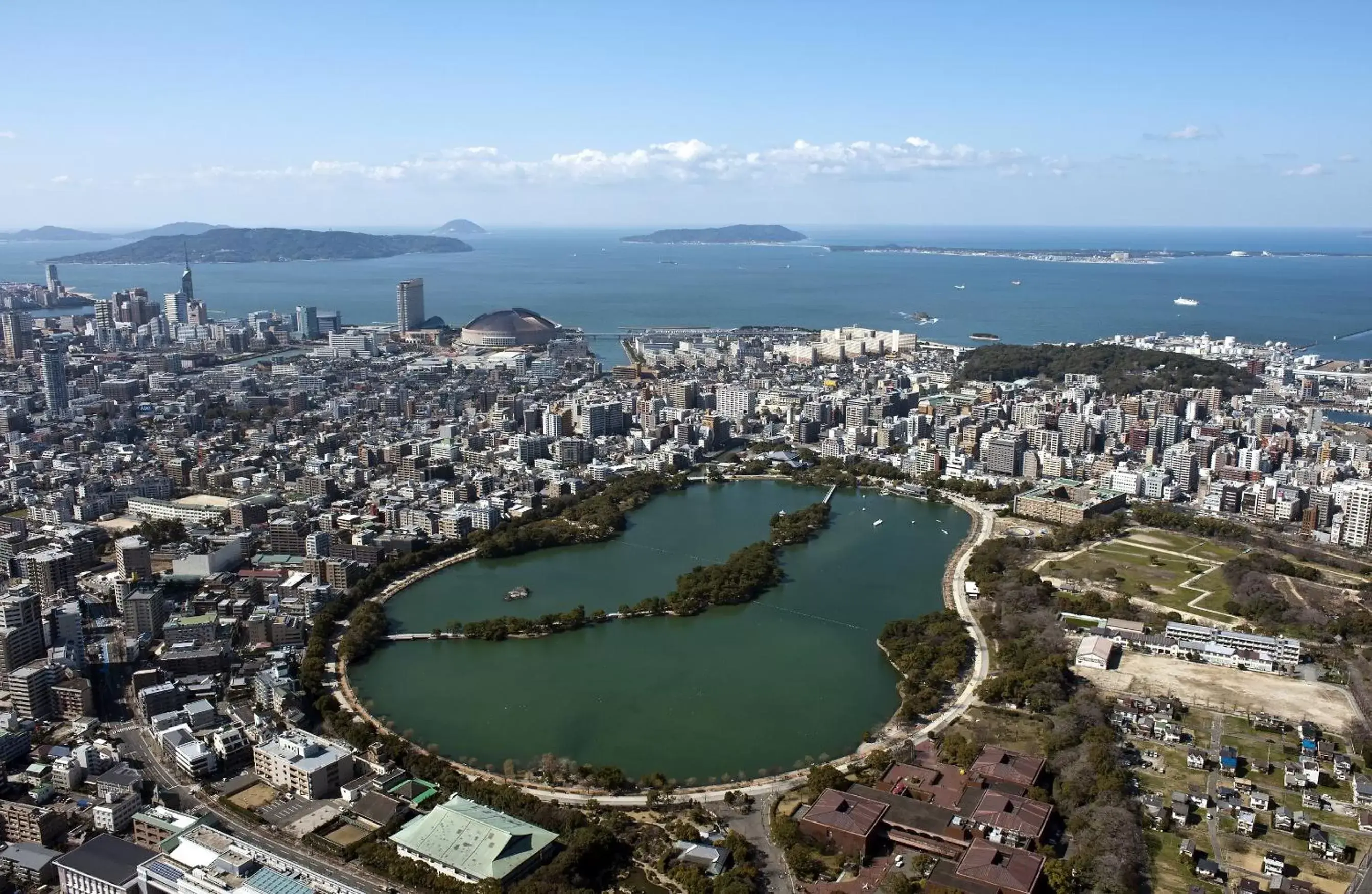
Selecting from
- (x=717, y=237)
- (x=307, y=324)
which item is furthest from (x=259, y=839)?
(x=717, y=237)

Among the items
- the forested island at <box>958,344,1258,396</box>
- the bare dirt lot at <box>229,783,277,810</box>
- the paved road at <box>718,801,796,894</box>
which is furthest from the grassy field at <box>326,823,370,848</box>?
the forested island at <box>958,344,1258,396</box>

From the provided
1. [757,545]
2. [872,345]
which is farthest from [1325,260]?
[757,545]

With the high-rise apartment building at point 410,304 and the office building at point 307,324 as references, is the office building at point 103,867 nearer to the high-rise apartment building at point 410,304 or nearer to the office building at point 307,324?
the high-rise apartment building at point 410,304

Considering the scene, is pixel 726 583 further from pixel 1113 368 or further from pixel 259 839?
pixel 1113 368

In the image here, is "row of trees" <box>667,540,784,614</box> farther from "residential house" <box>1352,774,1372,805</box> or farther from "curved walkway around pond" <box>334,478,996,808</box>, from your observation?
"residential house" <box>1352,774,1372,805</box>

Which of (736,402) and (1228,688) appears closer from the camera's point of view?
(1228,688)

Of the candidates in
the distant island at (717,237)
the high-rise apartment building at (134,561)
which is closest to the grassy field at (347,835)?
the high-rise apartment building at (134,561)
